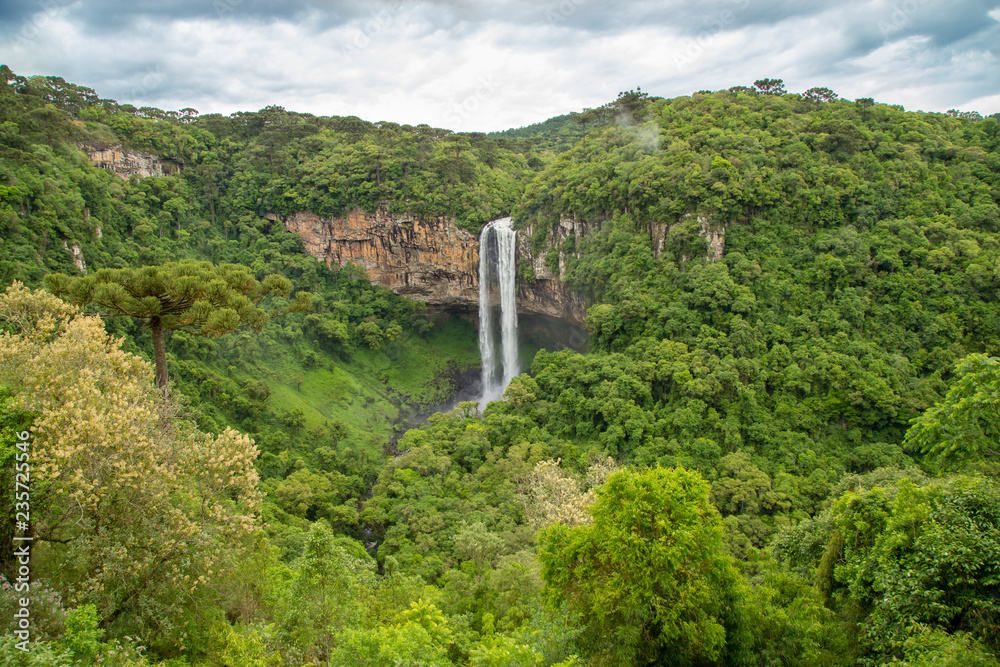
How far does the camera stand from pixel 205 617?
8.57 m

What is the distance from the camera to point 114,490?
7.60 meters

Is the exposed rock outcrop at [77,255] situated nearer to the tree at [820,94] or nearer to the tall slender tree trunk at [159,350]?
the tall slender tree trunk at [159,350]

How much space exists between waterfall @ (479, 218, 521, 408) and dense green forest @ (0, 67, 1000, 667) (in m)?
1.88

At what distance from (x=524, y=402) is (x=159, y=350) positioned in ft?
51.6

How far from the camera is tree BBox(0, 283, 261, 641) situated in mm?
7098

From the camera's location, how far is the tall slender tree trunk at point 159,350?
43.3ft

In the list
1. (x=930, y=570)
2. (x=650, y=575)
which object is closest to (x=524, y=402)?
(x=650, y=575)

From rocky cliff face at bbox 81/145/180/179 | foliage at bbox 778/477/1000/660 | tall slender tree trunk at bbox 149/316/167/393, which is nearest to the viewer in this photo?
foliage at bbox 778/477/1000/660

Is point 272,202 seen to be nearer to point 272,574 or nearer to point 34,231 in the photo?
point 34,231

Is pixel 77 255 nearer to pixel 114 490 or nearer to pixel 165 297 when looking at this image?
pixel 165 297

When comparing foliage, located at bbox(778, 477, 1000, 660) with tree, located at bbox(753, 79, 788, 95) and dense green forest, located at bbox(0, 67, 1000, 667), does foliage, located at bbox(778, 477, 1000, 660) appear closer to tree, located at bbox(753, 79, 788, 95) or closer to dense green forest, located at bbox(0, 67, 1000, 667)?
dense green forest, located at bbox(0, 67, 1000, 667)

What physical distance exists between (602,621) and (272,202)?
41.0m

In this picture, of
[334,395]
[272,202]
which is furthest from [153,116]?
[334,395]

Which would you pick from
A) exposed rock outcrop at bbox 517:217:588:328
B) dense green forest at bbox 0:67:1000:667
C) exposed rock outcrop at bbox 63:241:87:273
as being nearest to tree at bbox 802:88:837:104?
dense green forest at bbox 0:67:1000:667
